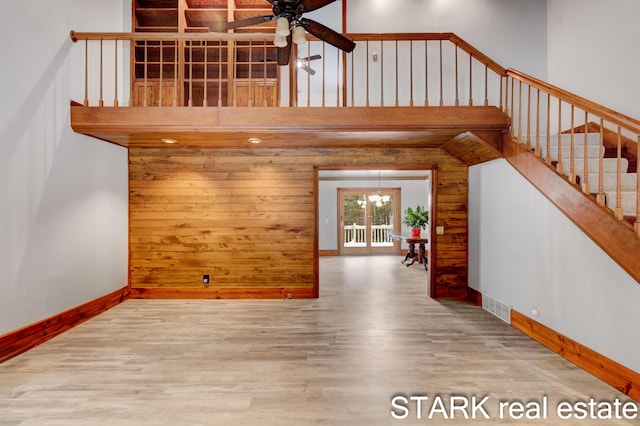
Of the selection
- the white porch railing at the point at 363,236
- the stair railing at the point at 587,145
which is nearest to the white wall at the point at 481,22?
the stair railing at the point at 587,145

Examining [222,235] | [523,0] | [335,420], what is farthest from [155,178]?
[523,0]

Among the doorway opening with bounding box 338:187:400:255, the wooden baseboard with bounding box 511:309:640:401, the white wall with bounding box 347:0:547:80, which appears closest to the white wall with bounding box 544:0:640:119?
the white wall with bounding box 347:0:547:80

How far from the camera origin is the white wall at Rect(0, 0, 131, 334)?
2.91 m

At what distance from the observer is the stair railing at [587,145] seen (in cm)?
234

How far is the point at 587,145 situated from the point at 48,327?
5.60 m

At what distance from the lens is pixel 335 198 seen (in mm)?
9844

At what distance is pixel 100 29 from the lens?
14.1 feet

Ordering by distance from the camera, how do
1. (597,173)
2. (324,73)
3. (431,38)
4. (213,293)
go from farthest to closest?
(324,73) → (213,293) → (431,38) → (597,173)

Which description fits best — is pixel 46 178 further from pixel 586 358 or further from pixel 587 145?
pixel 586 358

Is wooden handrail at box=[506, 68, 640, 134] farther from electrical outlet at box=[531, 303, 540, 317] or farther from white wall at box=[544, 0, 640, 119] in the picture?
electrical outlet at box=[531, 303, 540, 317]

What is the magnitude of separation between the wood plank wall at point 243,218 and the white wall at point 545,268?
0.46 meters

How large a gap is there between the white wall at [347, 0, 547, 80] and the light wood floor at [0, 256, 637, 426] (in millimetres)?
3796

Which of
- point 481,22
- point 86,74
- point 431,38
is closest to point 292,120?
point 431,38

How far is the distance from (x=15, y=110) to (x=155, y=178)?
197 centimetres
